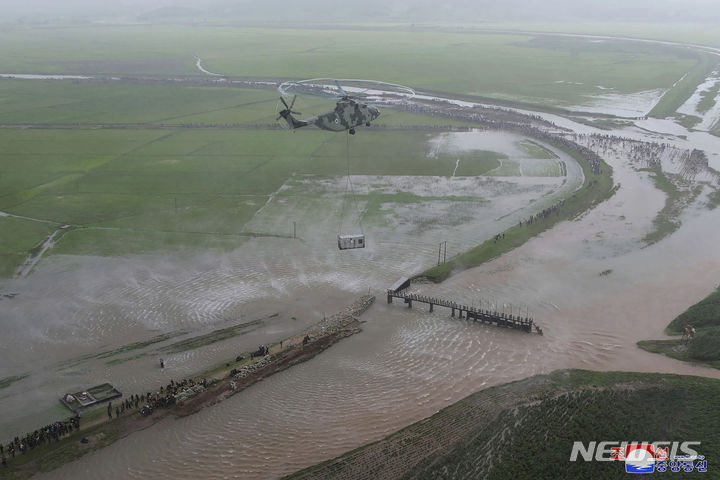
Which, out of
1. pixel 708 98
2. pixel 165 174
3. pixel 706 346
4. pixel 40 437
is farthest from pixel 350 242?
pixel 708 98

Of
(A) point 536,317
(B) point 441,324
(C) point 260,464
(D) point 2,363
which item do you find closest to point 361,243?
(B) point 441,324

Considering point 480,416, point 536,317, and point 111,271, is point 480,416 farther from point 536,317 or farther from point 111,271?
point 111,271

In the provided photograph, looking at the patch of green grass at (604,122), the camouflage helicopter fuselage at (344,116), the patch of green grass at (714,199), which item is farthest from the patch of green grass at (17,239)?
the patch of green grass at (604,122)

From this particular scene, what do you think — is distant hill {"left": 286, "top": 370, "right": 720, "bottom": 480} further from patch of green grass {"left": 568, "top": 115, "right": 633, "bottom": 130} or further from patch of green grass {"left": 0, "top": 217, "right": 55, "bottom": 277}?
patch of green grass {"left": 568, "top": 115, "right": 633, "bottom": 130}

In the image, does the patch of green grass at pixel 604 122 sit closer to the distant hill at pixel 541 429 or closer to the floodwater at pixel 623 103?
the floodwater at pixel 623 103

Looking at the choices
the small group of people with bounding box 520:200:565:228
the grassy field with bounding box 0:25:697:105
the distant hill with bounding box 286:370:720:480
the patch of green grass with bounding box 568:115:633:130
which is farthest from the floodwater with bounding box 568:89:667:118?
the distant hill with bounding box 286:370:720:480

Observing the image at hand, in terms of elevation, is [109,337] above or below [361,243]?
below
